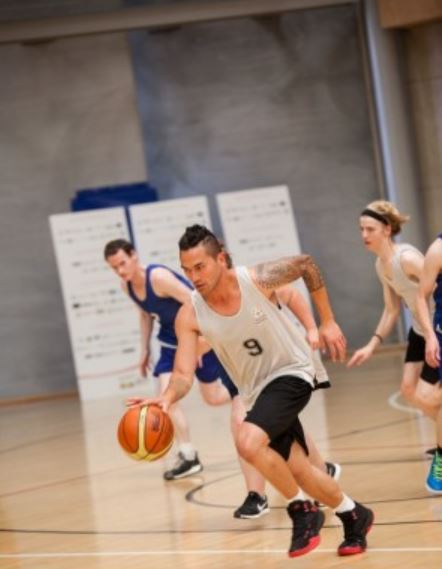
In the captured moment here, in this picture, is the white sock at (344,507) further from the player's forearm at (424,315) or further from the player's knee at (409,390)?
the player's knee at (409,390)

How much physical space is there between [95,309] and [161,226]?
1255 mm

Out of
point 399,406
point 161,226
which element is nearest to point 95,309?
point 161,226

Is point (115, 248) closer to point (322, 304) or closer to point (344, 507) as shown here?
point (322, 304)

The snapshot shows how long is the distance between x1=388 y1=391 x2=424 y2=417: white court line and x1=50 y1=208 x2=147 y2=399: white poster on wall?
4.31 meters

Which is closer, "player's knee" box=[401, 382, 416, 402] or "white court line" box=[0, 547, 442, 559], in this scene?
"white court line" box=[0, 547, 442, 559]

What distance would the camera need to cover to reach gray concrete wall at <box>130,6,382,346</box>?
58.0 feet

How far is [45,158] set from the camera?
17.1 metres

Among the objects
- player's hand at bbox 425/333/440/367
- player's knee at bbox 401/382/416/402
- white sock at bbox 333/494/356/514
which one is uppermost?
player's hand at bbox 425/333/440/367

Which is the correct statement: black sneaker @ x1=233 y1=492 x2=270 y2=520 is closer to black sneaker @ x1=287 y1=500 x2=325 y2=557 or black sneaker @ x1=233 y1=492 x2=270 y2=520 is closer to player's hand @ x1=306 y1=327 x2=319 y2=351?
player's hand @ x1=306 y1=327 x2=319 y2=351

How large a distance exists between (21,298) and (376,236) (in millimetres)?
9485

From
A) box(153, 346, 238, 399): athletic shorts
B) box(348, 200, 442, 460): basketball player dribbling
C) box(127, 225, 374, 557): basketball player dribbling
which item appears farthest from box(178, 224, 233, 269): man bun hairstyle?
box(153, 346, 238, 399): athletic shorts

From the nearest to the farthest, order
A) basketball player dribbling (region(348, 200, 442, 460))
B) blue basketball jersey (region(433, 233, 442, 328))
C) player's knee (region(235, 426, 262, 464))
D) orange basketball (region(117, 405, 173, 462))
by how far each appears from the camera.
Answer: player's knee (region(235, 426, 262, 464)) → orange basketball (region(117, 405, 173, 462)) → blue basketball jersey (region(433, 233, 442, 328)) → basketball player dribbling (region(348, 200, 442, 460))

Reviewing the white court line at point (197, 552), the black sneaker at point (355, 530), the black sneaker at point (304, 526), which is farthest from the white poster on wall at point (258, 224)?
the black sneaker at point (304, 526)

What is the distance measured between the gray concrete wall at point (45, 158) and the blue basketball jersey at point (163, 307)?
731cm
